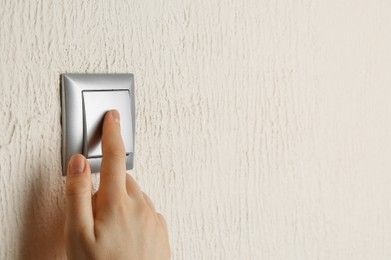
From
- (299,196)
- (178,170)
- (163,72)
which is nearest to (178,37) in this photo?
(163,72)

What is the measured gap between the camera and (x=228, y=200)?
0.63 metres

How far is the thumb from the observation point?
0.47m

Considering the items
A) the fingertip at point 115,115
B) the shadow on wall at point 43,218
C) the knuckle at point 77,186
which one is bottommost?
the shadow on wall at point 43,218

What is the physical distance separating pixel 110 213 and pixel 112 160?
5 centimetres

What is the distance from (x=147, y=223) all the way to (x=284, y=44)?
297 millimetres

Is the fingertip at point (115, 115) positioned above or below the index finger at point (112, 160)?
above

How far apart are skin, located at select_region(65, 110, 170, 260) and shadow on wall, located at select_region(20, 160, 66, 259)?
0.03m

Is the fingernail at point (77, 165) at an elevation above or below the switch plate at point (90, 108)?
below

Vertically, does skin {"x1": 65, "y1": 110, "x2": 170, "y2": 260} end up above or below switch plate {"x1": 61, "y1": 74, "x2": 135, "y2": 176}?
below

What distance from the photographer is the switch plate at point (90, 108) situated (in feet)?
1.65

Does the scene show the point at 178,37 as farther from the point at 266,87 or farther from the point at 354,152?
the point at 354,152

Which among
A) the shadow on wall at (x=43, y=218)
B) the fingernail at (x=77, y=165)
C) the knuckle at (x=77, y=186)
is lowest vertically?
the shadow on wall at (x=43, y=218)

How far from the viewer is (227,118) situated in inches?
24.6

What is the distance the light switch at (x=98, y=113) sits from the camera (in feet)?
1.68
